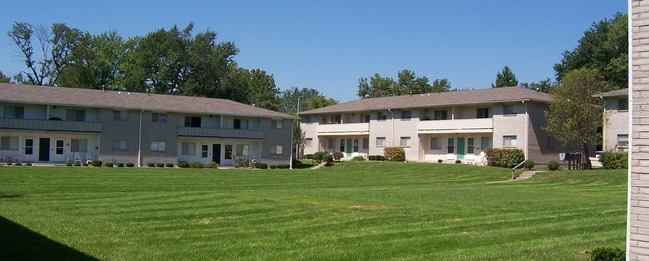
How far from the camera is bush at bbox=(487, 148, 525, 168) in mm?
50688

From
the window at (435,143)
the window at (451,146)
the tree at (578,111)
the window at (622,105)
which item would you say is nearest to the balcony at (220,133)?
the window at (435,143)

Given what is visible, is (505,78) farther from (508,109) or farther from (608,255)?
(608,255)

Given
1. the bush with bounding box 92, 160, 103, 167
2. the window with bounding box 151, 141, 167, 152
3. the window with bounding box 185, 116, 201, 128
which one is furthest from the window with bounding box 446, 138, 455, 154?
the bush with bounding box 92, 160, 103, 167

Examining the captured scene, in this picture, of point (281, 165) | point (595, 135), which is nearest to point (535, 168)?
point (595, 135)

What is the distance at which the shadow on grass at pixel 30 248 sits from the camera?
11.4 metres

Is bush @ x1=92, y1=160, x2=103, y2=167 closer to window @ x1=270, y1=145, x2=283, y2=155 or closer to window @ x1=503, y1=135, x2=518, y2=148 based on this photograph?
window @ x1=270, y1=145, x2=283, y2=155

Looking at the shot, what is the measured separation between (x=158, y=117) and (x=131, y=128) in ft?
8.75

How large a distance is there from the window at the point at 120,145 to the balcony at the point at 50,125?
1.67 metres

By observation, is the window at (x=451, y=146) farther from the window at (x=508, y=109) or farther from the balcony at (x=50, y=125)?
the balcony at (x=50, y=125)

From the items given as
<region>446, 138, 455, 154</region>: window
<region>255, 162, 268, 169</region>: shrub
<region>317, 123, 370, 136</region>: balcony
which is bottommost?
<region>255, 162, 268, 169</region>: shrub

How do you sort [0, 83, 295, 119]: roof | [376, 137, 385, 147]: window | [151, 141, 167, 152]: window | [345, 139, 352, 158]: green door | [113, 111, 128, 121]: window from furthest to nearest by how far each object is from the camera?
[345, 139, 352, 158]: green door, [376, 137, 385, 147]: window, [151, 141, 167, 152]: window, [113, 111, 128, 121]: window, [0, 83, 295, 119]: roof

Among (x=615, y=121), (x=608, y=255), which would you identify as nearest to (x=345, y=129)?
(x=615, y=121)

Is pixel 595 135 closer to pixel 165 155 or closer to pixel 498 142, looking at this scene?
pixel 498 142

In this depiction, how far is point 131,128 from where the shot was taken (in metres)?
57.8
